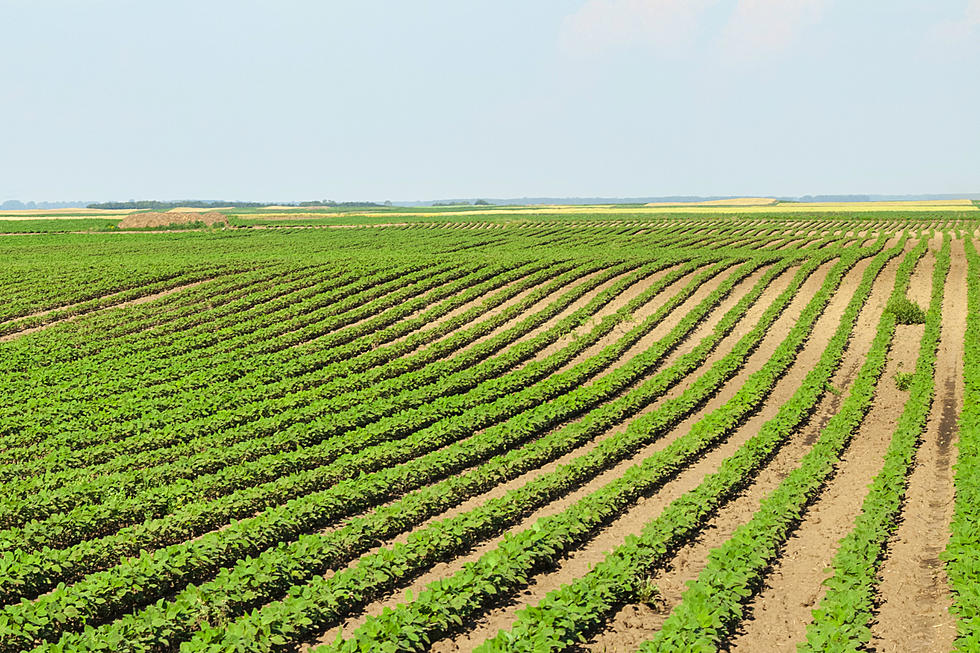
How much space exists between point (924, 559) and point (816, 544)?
4.97 feet

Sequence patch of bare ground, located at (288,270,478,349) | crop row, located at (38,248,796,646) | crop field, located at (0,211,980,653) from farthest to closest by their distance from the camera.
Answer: patch of bare ground, located at (288,270,478,349) < crop field, located at (0,211,980,653) < crop row, located at (38,248,796,646)

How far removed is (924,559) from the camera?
35.7ft

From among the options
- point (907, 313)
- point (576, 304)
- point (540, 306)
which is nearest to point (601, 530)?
point (540, 306)

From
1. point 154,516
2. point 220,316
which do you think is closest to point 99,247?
point 220,316

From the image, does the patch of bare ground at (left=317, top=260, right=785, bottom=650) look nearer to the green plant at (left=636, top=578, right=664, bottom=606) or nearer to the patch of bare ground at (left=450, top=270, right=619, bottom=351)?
the green plant at (left=636, top=578, right=664, bottom=606)

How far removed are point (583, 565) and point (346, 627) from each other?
375 cm

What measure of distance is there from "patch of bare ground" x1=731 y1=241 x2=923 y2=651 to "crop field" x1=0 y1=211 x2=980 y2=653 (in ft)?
0.17

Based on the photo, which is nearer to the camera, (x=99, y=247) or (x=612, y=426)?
(x=612, y=426)

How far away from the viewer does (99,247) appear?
5684 centimetres

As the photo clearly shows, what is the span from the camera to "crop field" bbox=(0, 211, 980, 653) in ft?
29.3

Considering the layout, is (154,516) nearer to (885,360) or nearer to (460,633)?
(460,633)

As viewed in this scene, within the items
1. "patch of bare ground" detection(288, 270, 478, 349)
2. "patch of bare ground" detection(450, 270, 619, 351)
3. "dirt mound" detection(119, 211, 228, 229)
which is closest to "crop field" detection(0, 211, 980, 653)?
"patch of bare ground" detection(288, 270, 478, 349)

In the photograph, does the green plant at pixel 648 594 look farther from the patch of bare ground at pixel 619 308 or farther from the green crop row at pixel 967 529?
the patch of bare ground at pixel 619 308

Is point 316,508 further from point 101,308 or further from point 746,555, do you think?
point 101,308
